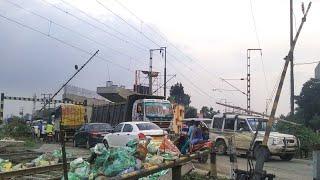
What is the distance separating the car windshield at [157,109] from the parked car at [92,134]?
263 centimetres

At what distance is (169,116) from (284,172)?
1571 centimetres

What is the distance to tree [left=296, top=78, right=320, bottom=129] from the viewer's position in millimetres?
71750

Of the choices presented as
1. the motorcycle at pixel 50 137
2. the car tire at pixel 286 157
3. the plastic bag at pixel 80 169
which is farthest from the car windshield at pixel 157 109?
the plastic bag at pixel 80 169

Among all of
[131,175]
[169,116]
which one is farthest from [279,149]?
[131,175]

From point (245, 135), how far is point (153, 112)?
8785mm

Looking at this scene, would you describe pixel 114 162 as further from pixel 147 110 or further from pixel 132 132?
pixel 147 110

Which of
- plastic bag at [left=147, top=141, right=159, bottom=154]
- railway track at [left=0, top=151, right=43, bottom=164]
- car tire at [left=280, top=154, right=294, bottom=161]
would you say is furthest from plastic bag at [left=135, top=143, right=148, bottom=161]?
car tire at [left=280, top=154, right=294, bottom=161]

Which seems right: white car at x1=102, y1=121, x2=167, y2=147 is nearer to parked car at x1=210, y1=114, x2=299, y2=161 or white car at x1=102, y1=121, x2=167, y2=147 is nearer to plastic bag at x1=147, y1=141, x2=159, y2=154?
parked car at x1=210, y1=114, x2=299, y2=161

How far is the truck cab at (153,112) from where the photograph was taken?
34.5 metres

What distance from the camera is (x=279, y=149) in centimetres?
2600

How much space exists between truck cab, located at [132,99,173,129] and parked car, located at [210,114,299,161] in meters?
5.52

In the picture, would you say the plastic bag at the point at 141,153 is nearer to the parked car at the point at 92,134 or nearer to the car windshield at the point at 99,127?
the parked car at the point at 92,134

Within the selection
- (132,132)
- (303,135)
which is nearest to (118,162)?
(132,132)

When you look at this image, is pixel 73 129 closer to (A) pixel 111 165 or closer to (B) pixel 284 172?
(B) pixel 284 172
